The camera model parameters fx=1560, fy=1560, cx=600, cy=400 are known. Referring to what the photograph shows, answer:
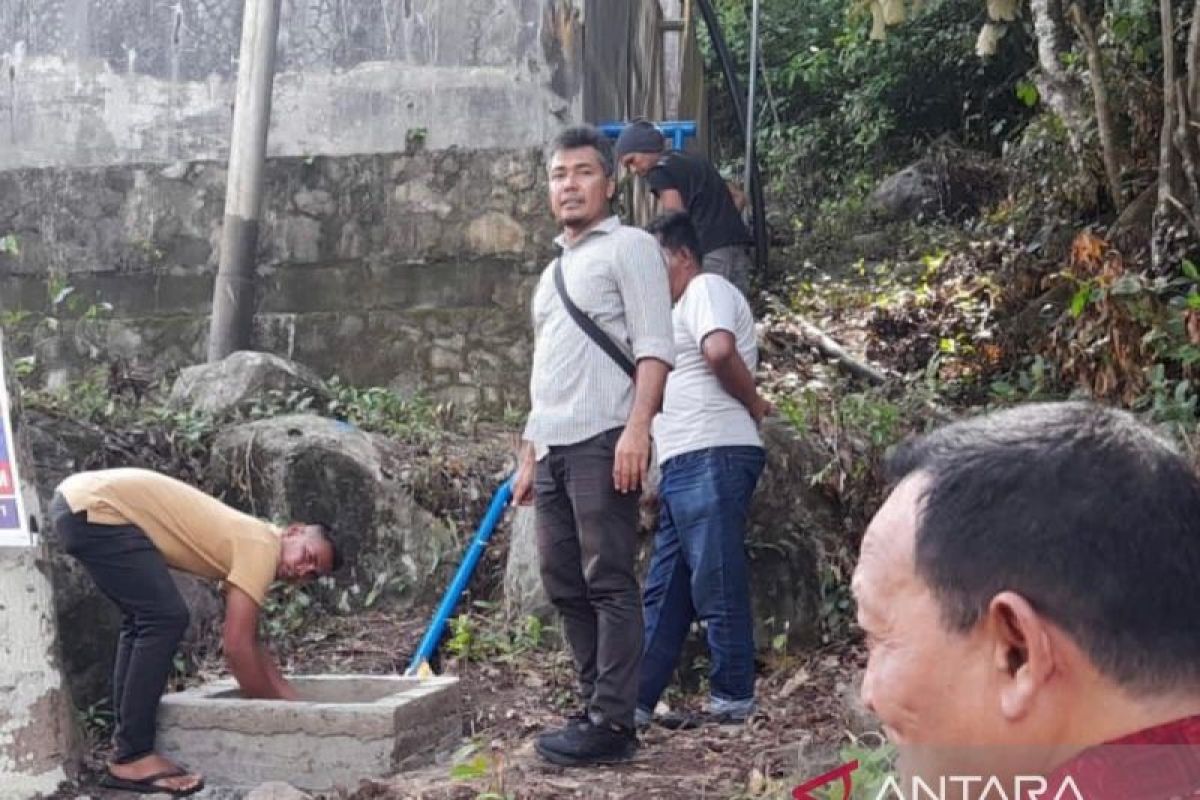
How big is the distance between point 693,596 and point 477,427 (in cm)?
286

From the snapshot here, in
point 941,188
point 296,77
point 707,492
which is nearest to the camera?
point 707,492

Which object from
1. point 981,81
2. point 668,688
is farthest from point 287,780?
point 981,81

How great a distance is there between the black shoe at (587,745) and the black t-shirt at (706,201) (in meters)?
3.15

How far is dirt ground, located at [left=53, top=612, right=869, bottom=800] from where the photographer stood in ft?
14.3

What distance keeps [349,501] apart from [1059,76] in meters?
4.87

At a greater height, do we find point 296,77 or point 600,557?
point 296,77

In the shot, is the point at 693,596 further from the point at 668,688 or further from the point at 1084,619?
the point at 1084,619

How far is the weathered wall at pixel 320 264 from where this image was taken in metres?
8.26

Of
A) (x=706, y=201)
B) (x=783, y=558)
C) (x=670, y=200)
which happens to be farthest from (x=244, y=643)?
(x=706, y=201)

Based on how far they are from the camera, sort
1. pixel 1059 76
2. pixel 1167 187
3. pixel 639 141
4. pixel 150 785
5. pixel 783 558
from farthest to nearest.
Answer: pixel 1059 76
pixel 1167 187
pixel 639 141
pixel 783 558
pixel 150 785

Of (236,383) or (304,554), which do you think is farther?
(236,383)

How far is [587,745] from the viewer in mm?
4586

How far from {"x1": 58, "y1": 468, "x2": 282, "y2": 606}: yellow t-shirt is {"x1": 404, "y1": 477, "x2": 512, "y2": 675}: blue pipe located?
1001mm

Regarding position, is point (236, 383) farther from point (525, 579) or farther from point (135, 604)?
point (135, 604)
